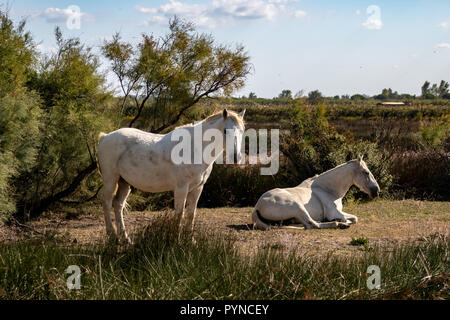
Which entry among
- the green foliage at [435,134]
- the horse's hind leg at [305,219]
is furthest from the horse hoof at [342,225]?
the green foliage at [435,134]

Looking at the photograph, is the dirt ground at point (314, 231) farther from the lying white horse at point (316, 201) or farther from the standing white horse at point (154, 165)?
the standing white horse at point (154, 165)

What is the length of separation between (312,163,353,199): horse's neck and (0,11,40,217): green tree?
5608mm

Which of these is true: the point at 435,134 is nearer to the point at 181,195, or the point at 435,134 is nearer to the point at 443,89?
the point at 181,195

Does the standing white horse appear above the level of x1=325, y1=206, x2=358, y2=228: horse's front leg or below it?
above

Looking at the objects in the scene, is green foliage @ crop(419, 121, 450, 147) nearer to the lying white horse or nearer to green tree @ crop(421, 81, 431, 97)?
the lying white horse

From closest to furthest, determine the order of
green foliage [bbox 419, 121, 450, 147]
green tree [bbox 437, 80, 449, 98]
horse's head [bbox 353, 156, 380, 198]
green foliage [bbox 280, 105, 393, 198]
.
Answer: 1. horse's head [bbox 353, 156, 380, 198]
2. green foliage [bbox 280, 105, 393, 198]
3. green foliage [bbox 419, 121, 450, 147]
4. green tree [bbox 437, 80, 449, 98]

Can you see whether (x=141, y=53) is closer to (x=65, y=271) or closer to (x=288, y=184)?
(x=288, y=184)

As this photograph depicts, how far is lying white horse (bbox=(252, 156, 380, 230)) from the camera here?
31.2 ft

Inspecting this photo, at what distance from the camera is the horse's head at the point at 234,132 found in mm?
7285

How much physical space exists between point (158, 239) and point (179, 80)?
237 inches

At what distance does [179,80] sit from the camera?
1162 cm

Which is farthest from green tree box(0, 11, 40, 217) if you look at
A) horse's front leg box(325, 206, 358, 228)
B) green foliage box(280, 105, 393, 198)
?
green foliage box(280, 105, 393, 198)

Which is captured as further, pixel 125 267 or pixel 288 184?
pixel 288 184
